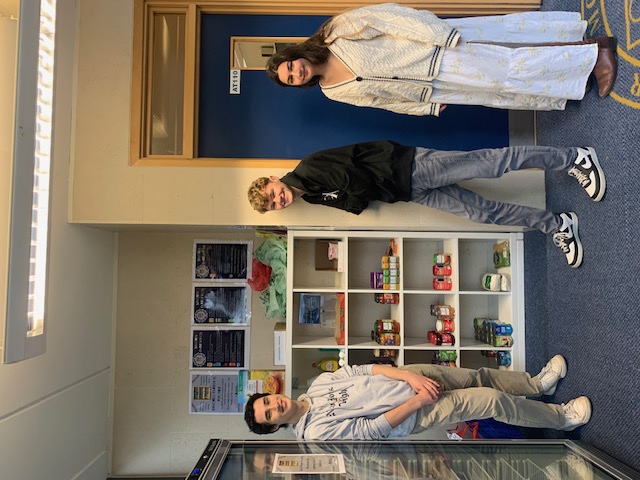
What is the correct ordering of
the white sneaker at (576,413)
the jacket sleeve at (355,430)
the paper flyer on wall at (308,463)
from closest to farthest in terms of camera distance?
the paper flyer on wall at (308,463) → the jacket sleeve at (355,430) → the white sneaker at (576,413)

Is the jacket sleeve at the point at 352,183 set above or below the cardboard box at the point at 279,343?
above

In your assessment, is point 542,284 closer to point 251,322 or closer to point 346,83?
point 346,83

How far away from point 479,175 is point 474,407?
3.47 feet

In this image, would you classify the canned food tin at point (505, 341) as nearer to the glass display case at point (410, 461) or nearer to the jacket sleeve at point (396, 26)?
the glass display case at point (410, 461)

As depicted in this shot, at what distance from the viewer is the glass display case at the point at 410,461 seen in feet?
6.07

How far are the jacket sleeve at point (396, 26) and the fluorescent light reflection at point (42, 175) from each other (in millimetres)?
1219

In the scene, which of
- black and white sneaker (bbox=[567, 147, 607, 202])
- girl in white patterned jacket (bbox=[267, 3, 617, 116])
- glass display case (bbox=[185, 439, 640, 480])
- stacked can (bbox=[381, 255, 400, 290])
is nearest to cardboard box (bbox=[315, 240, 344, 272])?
stacked can (bbox=[381, 255, 400, 290])

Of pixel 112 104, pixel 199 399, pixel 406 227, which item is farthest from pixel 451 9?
pixel 199 399

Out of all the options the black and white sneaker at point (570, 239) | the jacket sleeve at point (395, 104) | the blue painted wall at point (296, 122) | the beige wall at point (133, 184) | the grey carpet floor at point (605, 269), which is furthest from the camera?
the blue painted wall at point (296, 122)

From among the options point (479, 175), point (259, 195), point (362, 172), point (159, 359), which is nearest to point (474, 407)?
point (479, 175)

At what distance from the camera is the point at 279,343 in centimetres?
308

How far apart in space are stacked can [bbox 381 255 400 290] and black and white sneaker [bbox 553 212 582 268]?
0.85 m

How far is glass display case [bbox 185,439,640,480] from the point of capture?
6.07ft

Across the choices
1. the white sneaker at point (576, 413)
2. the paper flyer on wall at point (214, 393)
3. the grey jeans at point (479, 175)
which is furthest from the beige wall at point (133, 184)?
the paper flyer on wall at point (214, 393)
